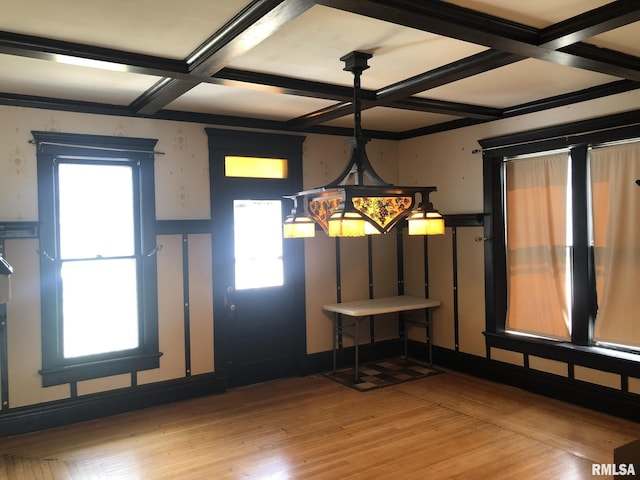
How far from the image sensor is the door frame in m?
5.16

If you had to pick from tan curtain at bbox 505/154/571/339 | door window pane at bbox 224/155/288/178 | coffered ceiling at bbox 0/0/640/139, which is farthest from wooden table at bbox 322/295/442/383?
coffered ceiling at bbox 0/0/640/139

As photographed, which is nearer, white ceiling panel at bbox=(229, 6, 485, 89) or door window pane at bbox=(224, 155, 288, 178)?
white ceiling panel at bbox=(229, 6, 485, 89)

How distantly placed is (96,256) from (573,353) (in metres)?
4.27

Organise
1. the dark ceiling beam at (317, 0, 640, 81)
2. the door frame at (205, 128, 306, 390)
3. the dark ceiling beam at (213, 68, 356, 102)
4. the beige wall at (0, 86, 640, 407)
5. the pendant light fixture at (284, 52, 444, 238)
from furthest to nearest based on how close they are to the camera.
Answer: the door frame at (205, 128, 306, 390) → the beige wall at (0, 86, 640, 407) → the dark ceiling beam at (213, 68, 356, 102) → the pendant light fixture at (284, 52, 444, 238) → the dark ceiling beam at (317, 0, 640, 81)

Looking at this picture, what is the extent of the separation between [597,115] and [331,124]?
102 inches

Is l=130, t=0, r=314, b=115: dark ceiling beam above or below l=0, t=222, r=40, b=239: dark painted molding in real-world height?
above

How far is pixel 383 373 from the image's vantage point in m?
5.72

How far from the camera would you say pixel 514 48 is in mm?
2982

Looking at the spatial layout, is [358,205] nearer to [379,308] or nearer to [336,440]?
[336,440]

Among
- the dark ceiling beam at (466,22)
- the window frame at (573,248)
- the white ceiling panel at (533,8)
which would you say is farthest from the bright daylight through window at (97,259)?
the window frame at (573,248)

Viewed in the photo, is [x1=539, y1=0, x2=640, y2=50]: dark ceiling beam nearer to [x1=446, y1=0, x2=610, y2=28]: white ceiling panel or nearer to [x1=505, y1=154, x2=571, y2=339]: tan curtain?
[x1=446, y1=0, x2=610, y2=28]: white ceiling panel

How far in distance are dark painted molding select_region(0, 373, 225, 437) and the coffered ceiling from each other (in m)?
2.47

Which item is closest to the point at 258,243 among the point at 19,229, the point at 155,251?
the point at 155,251

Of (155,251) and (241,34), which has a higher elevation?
(241,34)
